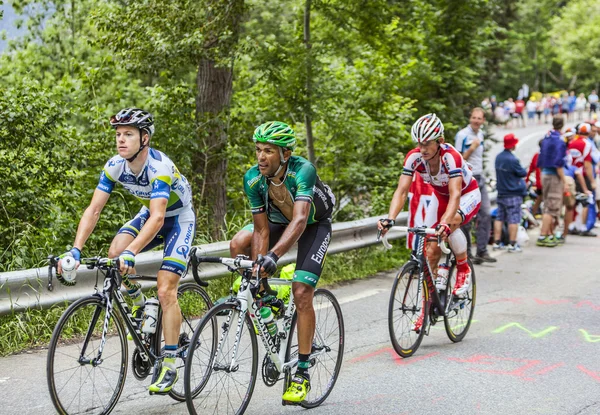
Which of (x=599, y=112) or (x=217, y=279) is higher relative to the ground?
(x=599, y=112)

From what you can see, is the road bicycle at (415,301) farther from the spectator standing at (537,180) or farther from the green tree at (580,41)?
the green tree at (580,41)

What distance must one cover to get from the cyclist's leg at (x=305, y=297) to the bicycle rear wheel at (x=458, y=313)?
233cm

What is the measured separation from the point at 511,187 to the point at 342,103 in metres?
3.19

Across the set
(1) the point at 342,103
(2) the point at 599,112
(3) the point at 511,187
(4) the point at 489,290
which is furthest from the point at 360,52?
(2) the point at 599,112

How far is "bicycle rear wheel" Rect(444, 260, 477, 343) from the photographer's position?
25.0ft

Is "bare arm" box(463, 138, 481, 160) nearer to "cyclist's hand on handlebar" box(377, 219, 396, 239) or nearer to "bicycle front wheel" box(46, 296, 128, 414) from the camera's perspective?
"cyclist's hand on handlebar" box(377, 219, 396, 239)

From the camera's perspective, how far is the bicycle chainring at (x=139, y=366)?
17.8 ft

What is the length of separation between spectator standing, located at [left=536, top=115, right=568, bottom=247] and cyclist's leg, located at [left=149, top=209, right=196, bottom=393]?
33.1ft

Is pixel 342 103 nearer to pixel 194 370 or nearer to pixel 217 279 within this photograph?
pixel 217 279

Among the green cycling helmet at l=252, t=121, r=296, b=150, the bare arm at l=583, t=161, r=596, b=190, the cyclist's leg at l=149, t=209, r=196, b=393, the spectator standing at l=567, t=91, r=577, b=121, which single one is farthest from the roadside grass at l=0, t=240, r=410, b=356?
the spectator standing at l=567, t=91, r=577, b=121

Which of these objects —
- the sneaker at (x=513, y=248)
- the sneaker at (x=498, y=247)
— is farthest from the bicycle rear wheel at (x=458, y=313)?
the sneaker at (x=498, y=247)

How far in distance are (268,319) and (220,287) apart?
11.0 feet

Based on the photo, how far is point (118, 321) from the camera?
519cm

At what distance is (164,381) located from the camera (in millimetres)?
5121
